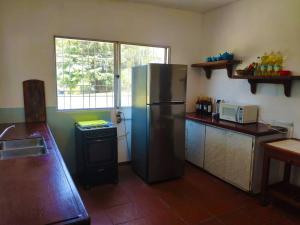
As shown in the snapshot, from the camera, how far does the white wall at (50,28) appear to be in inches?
112

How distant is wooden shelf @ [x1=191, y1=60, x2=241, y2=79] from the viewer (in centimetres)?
345

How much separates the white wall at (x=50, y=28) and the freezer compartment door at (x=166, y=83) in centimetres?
91

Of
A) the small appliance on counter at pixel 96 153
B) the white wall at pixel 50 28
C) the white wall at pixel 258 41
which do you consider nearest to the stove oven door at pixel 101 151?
the small appliance on counter at pixel 96 153

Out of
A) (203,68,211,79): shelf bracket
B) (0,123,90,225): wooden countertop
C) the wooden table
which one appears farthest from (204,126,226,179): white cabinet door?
(0,123,90,225): wooden countertop

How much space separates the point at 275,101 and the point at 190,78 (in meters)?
1.58

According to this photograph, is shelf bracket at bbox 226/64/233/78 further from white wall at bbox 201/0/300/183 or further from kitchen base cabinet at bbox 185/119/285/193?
kitchen base cabinet at bbox 185/119/285/193

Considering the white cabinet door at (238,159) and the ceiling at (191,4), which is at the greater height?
the ceiling at (191,4)

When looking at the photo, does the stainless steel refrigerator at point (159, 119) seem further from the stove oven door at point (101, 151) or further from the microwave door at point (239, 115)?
the microwave door at point (239, 115)

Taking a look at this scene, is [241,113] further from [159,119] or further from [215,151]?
[159,119]

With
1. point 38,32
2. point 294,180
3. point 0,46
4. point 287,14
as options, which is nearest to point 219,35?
point 287,14

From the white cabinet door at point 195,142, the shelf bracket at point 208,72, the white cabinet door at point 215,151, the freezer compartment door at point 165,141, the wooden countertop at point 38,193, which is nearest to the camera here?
the wooden countertop at point 38,193

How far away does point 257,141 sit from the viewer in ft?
8.87

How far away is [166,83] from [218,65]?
1.22 meters

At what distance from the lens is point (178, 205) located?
2654 millimetres
